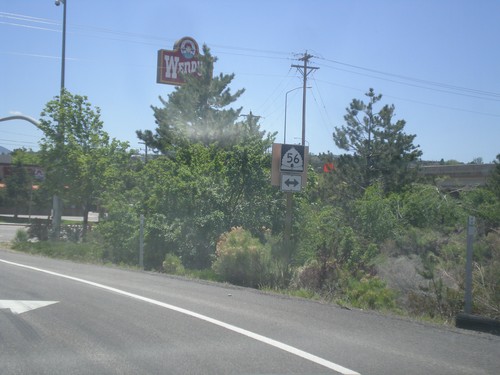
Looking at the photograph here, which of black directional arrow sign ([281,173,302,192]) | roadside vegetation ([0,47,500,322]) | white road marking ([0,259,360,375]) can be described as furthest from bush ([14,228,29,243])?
black directional arrow sign ([281,173,302,192])

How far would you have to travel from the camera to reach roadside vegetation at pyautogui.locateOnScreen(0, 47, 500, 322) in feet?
40.3

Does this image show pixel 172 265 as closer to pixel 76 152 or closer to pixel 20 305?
pixel 20 305

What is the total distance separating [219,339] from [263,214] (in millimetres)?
11208

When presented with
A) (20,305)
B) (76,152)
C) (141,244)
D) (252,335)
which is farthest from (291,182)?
(76,152)

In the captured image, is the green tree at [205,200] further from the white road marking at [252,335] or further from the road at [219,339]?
the road at [219,339]

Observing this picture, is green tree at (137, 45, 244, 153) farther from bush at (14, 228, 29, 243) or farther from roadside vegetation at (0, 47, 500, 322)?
bush at (14, 228, 29, 243)

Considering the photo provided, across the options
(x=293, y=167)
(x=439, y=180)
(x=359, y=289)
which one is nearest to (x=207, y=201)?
(x=293, y=167)

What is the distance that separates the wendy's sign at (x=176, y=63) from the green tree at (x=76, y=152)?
7016 millimetres

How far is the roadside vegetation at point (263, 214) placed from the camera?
40.3 feet

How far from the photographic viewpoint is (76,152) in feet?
92.5

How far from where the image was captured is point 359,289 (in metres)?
11.5

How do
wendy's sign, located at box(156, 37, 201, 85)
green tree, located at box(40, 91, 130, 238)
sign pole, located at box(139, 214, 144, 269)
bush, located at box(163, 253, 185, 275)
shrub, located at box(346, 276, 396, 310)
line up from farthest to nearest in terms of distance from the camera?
wendy's sign, located at box(156, 37, 201, 85), green tree, located at box(40, 91, 130, 238), sign pole, located at box(139, 214, 144, 269), bush, located at box(163, 253, 185, 275), shrub, located at box(346, 276, 396, 310)

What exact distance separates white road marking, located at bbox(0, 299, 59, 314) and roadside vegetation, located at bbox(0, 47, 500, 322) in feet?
17.7

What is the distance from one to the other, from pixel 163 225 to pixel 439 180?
12804 millimetres
